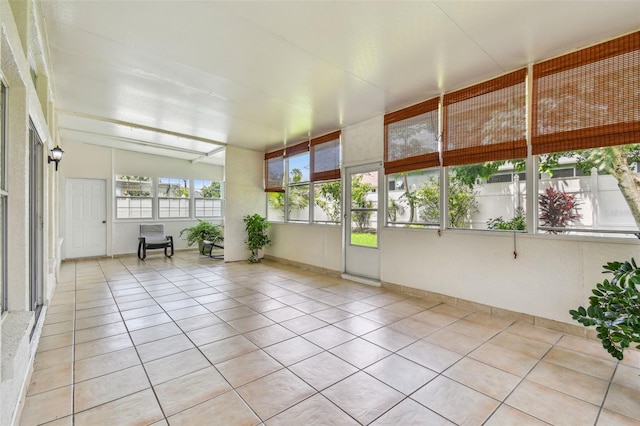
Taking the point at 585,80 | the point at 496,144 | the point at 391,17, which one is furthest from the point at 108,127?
the point at 585,80

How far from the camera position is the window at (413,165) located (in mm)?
3953

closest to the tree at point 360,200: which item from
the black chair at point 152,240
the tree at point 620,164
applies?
the tree at point 620,164

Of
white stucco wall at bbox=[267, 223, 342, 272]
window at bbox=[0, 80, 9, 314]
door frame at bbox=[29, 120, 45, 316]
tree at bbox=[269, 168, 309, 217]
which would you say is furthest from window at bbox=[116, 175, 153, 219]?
window at bbox=[0, 80, 9, 314]

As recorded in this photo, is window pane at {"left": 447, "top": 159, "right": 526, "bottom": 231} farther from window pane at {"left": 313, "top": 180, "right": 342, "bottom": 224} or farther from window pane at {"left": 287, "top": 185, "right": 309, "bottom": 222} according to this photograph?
window pane at {"left": 287, "top": 185, "right": 309, "bottom": 222}

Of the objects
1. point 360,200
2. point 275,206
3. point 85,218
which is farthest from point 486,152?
point 85,218

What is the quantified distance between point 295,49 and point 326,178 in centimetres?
295

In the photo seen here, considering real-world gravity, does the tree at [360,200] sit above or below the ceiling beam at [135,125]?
below

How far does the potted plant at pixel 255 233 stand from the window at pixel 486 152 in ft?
13.8

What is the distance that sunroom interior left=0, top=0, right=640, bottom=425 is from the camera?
2.26 metres

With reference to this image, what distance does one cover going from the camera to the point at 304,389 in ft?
6.55

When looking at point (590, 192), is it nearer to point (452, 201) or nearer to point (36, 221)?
point (452, 201)

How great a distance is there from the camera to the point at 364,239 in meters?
5.01

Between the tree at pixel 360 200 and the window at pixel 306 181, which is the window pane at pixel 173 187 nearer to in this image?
the window at pixel 306 181

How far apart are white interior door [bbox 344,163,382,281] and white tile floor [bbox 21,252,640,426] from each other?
1085 millimetres
